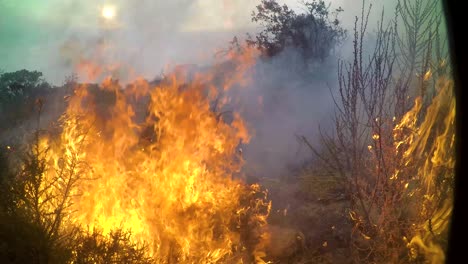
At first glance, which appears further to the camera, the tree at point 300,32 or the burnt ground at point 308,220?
the tree at point 300,32

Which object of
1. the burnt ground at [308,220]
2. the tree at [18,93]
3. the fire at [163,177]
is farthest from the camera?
the tree at [18,93]

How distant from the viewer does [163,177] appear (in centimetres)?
613

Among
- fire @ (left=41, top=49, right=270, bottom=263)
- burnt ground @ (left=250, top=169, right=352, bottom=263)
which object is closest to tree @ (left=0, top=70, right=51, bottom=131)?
fire @ (left=41, top=49, right=270, bottom=263)

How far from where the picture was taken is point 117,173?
6.25m

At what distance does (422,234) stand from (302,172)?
265 inches

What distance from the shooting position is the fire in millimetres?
5969

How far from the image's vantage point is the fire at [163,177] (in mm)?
5969

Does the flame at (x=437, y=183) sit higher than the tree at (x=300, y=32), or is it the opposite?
the tree at (x=300, y=32)

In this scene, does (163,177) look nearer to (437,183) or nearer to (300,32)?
(437,183)

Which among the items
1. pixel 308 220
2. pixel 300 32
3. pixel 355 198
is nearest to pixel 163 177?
pixel 355 198

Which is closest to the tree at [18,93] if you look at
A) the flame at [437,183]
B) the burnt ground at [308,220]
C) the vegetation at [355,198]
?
the vegetation at [355,198]

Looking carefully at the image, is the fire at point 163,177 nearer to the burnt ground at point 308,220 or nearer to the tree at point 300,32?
the burnt ground at point 308,220

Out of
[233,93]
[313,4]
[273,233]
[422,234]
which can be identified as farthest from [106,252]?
[313,4]

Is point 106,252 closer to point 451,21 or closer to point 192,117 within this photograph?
point 192,117
